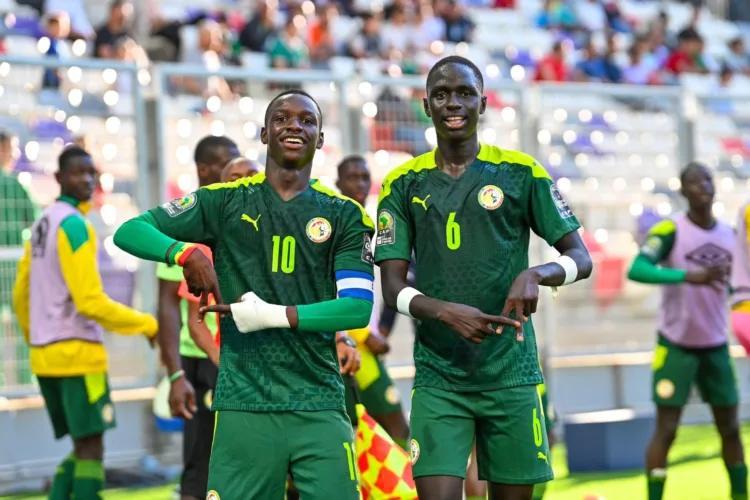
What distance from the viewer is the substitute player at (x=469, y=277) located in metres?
5.07

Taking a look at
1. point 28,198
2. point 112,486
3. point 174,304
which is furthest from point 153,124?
point 174,304

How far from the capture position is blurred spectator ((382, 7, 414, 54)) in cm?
1686

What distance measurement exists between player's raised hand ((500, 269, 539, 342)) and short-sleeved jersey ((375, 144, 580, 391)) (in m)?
0.25

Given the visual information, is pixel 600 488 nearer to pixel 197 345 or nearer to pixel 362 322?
pixel 197 345

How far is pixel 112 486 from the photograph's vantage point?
9812mm

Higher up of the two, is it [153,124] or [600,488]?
[153,124]

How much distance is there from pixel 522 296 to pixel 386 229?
2.23ft

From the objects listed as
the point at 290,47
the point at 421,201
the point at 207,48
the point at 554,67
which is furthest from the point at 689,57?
the point at 421,201

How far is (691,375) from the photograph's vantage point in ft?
27.9

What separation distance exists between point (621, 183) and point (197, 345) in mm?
6804

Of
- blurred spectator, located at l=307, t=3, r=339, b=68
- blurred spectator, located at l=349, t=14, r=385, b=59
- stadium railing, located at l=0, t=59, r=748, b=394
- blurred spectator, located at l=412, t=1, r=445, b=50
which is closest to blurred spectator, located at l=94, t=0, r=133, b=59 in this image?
blurred spectator, located at l=307, t=3, r=339, b=68

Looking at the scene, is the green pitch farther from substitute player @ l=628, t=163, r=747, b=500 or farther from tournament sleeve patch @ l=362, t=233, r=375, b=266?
tournament sleeve patch @ l=362, t=233, r=375, b=266

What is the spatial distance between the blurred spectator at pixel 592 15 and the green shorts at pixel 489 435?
16.6m

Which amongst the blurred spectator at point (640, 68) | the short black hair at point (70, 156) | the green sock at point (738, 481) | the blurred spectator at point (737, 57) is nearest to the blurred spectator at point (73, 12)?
the short black hair at point (70, 156)
